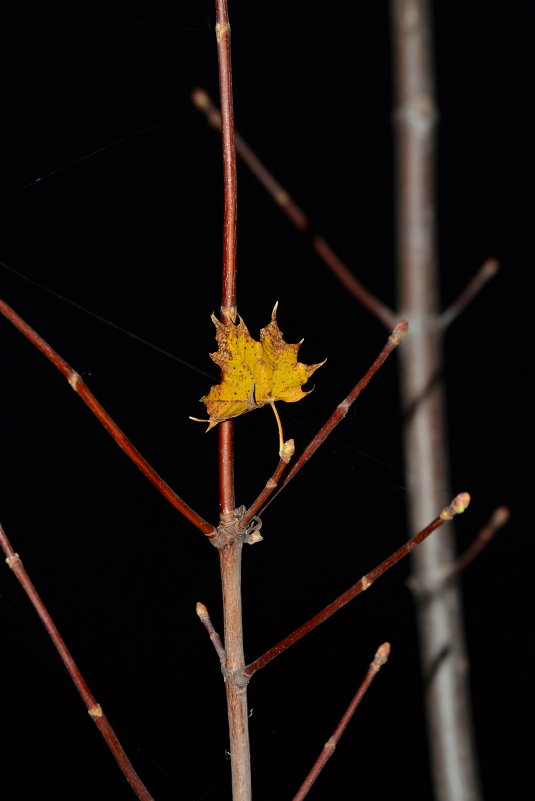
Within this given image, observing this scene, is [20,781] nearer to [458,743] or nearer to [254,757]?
[254,757]

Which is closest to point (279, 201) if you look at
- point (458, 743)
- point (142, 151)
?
point (142, 151)

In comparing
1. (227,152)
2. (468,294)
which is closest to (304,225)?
(468,294)

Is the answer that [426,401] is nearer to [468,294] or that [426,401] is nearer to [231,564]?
[468,294]

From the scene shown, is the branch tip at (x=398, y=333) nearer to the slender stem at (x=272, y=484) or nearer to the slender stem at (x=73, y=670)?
the slender stem at (x=272, y=484)

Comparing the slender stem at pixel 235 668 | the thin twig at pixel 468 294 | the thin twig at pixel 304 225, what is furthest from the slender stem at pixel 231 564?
the thin twig at pixel 468 294

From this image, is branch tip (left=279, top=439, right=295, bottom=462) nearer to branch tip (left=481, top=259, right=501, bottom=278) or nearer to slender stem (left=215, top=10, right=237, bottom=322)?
slender stem (left=215, top=10, right=237, bottom=322)

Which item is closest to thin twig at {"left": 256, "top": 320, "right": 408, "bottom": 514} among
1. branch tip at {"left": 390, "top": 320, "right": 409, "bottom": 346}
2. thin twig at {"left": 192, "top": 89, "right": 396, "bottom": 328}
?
branch tip at {"left": 390, "top": 320, "right": 409, "bottom": 346}
